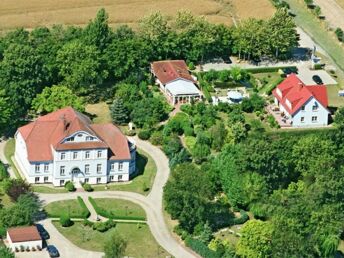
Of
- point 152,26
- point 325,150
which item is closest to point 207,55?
point 152,26

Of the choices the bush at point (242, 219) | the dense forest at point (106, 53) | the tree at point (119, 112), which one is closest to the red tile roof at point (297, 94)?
the dense forest at point (106, 53)

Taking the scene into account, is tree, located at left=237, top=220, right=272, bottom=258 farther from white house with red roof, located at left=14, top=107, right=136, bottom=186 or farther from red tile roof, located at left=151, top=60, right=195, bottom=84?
red tile roof, located at left=151, top=60, right=195, bottom=84

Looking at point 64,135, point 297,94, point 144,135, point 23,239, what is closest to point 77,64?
point 144,135

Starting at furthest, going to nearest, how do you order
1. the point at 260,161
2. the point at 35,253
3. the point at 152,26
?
the point at 152,26, the point at 260,161, the point at 35,253

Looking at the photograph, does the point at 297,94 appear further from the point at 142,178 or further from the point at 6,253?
the point at 6,253

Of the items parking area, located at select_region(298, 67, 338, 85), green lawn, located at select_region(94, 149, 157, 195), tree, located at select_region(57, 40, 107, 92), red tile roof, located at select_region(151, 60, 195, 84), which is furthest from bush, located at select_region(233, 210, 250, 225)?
parking area, located at select_region(298, 67, 338, 85)

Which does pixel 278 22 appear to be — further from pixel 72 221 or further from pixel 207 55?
pixel 72 221
